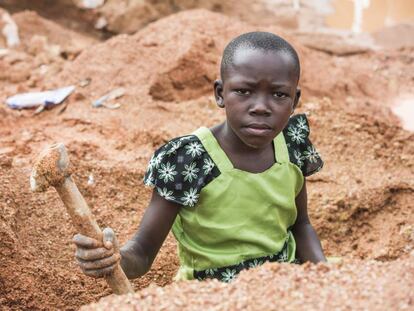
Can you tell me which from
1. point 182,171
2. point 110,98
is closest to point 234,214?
point 182,171

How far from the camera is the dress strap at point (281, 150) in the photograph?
2289 mm

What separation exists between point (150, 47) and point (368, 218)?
228 centimetres

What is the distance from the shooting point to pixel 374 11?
944 centimetres

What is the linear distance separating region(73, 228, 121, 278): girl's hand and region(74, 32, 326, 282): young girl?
0.19 metres

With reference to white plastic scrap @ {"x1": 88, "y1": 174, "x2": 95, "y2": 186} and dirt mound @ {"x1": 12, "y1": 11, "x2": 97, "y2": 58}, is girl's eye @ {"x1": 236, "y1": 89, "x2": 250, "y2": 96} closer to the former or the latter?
white plastic scrap @ {"x1": 88, "y1": 174, "x2": 95, "y2": 186}

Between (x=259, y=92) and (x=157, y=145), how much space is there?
5.99 ft

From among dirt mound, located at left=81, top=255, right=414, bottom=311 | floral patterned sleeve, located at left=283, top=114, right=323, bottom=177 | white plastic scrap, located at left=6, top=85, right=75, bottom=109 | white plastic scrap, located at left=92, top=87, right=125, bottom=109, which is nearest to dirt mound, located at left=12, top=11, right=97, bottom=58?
white plastic scrap, located at left=6, top=85, right=75, bottom=109

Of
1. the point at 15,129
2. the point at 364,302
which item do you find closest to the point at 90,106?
the point at 15,129

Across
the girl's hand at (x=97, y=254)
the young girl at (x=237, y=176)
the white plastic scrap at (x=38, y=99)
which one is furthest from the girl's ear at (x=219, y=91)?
the white plastic scrap at (x=38, y=99)

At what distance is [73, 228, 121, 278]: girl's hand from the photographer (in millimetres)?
1779

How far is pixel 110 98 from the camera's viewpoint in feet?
14.7

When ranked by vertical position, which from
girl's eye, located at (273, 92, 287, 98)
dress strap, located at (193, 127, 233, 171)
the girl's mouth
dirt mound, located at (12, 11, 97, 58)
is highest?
girl's eye, located at (273, 92, 287, 98)

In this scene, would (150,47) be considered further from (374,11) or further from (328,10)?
(374,11)

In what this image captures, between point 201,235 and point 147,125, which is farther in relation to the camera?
point 147,125
